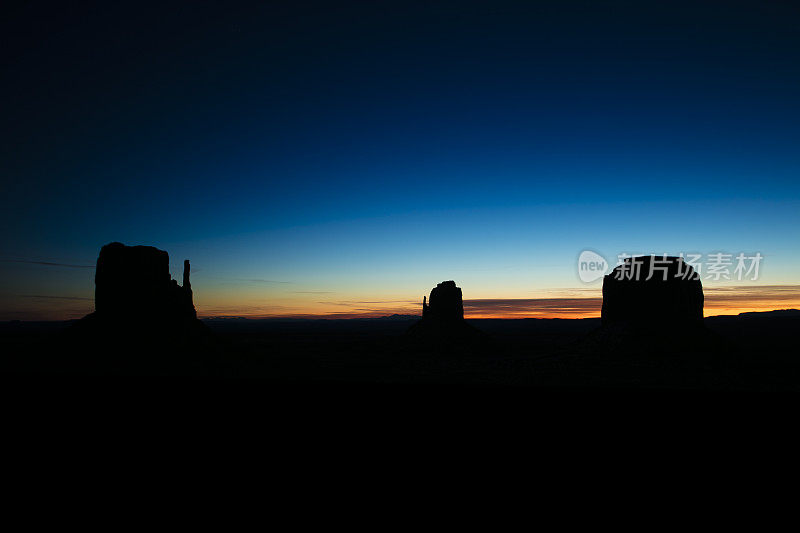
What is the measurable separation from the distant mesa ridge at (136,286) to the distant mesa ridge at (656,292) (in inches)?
3100

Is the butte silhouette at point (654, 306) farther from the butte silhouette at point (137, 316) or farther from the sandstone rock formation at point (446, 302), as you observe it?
the butte silhouette at point (137, 316)

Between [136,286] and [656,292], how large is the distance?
9003 centimetres

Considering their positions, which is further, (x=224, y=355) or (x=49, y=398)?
(x=224, y=355)

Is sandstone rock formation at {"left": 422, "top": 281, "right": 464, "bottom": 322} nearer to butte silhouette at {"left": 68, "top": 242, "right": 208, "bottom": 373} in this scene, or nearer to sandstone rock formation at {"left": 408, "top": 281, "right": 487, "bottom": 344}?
sandstone rock formation at {"left": 408, "top": 281, "right": 487, "bottom": 344}

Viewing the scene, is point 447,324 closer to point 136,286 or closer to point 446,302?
point 446,302

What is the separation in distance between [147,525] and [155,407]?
1.78 ft

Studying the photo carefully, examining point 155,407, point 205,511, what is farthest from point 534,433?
point 155,407

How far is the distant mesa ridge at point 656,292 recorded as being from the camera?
71.4 metres

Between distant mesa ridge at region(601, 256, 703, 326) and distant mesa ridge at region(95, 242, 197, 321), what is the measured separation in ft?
258

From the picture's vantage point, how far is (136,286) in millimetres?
68125

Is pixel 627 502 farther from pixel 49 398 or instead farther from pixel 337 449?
pixel 49 398

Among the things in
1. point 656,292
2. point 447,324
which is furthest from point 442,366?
point 656,292

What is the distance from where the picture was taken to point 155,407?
179cm

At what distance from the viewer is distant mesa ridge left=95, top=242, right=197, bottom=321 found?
220 ft
